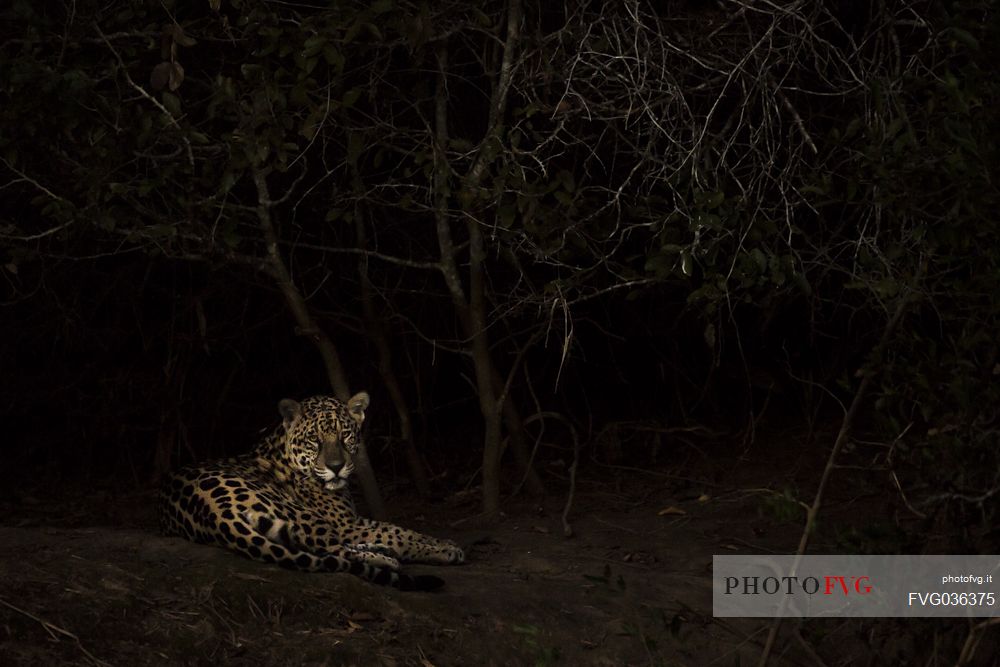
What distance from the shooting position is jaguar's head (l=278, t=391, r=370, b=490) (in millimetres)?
6355

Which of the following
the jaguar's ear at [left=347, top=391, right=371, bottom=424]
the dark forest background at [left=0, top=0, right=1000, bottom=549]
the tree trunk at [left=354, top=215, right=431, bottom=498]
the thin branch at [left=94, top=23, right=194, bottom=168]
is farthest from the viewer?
the tree trunk at [left=354, top=215, right=431, bottom=498]

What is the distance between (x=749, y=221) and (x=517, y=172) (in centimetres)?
105

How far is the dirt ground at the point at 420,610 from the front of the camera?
4.64 meters

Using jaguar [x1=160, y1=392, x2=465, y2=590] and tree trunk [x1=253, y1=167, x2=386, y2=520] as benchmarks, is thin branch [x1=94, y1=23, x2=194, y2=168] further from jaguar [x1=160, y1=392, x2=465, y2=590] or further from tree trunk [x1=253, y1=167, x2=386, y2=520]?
jaguar [x1=160, y1=392, x2=465, y2=590]

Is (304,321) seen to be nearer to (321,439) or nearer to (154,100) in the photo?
(321,439)

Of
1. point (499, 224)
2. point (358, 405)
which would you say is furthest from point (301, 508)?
point (499, 224)

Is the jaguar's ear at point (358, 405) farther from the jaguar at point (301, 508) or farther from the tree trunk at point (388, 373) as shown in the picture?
the tree trunk at point (388, 373)

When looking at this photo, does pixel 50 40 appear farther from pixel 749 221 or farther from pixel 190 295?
pixel 749 221

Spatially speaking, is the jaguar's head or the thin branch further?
the jaguar's head

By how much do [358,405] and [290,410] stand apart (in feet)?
1.12

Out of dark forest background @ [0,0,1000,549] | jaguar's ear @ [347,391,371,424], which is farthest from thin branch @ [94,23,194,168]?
jaguar's ear @ [347,391,371,424]

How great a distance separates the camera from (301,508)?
6.17 m

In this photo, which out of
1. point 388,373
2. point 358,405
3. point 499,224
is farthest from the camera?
point 388,373

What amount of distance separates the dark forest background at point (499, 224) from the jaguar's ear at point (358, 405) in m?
0.48
